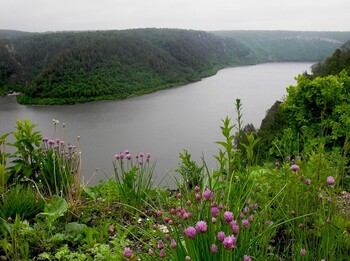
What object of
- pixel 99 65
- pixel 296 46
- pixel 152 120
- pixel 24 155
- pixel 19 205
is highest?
pixel 296 46

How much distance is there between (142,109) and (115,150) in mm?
24048

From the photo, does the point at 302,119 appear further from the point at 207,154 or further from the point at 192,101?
the point at 192,101

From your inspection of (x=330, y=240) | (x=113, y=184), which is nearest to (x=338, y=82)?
(x=113, y=184)

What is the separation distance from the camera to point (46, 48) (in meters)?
107

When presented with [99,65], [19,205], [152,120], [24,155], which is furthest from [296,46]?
[19,205]

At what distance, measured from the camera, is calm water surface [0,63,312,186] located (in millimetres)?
35719

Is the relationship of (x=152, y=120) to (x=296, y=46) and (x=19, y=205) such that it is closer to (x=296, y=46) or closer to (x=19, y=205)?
(x=19, y=205)

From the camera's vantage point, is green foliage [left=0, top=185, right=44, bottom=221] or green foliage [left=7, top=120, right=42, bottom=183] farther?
green foliage [left=7, top=120, right=42, bottom=183]

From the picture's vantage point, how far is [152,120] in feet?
170

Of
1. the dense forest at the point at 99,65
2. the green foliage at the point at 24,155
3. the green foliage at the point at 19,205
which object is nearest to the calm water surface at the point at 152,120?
the dense forest at the point at 99,65

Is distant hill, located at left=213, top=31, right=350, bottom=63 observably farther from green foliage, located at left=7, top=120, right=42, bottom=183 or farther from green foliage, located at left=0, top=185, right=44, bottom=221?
green foliage, located at left=0, top=185, right=44, bottom=221

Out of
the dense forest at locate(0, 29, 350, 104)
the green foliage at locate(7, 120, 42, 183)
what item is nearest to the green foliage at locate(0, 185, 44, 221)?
the green foliage at locate(7, 120, 42, 183)

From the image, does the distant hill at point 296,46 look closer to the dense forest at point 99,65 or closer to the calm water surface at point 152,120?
the dense forest at point 99,65

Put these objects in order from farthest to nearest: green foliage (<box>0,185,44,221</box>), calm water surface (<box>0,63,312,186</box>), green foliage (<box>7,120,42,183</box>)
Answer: calm water surface (<box>0,63,312,186</box>) → green foliage (<box>7,120,42,183</box>) → green foliage (<box>0,185,44,221</box>)
